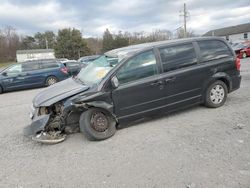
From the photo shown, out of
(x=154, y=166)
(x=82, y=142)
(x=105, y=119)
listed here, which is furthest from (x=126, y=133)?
(x=154, y=166)

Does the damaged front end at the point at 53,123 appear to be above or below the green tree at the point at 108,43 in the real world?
below

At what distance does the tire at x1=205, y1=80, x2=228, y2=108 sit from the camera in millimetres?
5508

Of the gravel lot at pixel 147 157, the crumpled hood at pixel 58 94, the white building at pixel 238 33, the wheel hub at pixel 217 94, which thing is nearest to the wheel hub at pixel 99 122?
the gravel lot at pixel 147 157

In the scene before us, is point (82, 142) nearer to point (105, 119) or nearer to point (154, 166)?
point (105, 119)

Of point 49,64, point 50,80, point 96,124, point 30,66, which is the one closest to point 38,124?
point 96,124

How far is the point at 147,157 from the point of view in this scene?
3.61 m

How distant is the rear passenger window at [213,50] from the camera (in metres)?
5.47

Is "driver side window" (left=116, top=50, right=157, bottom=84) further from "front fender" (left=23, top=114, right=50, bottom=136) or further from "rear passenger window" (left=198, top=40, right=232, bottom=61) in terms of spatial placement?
"front fender" (left=23, top=114, right=50, bottom=136)

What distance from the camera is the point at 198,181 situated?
2.92 metres

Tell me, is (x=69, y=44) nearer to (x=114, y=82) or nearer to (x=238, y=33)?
(x=238, y=33)

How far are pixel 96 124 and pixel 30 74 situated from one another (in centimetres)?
944

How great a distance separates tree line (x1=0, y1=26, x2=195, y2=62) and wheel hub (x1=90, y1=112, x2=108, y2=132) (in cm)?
5099

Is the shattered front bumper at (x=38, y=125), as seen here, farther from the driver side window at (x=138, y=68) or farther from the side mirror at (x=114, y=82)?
the driver side window at (x=138, y=68)

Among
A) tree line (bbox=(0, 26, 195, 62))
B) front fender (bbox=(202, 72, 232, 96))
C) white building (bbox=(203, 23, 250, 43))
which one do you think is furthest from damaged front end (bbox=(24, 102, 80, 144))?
white building (bbox=(203, 23, 250, 43))
